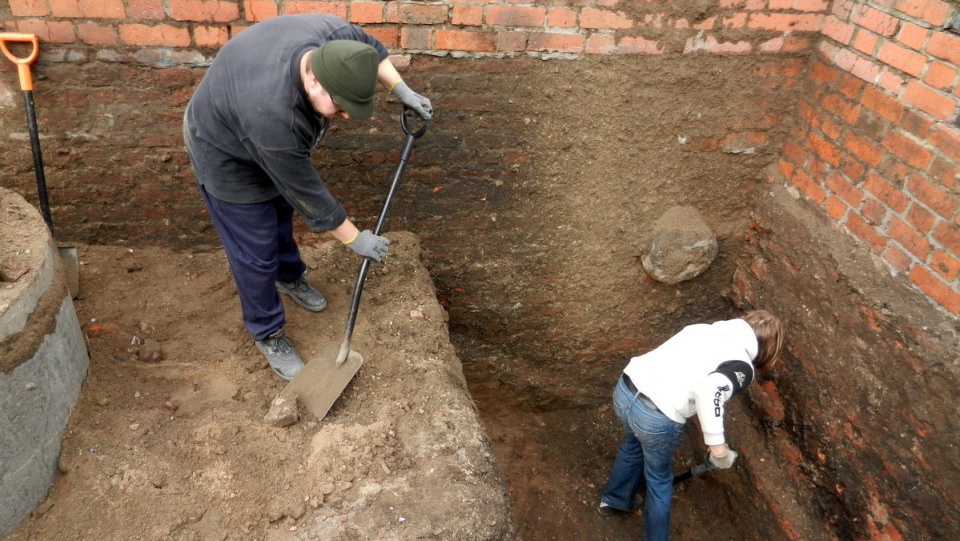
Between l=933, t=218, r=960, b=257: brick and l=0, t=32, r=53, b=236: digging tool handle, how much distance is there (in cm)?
367

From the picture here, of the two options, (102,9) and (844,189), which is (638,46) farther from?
(102,9)

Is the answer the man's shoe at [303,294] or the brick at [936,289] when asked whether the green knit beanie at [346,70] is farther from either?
the brick at [936,289]

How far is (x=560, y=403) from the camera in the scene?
176 inches

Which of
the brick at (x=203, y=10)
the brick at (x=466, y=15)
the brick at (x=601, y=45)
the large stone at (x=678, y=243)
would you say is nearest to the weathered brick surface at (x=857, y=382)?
the large stone at (x=678, y=243)

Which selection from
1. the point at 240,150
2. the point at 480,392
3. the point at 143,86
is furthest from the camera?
the point at 480,392

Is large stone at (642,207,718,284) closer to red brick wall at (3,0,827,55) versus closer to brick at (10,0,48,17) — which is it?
red brick wall at (3,0,827,55)

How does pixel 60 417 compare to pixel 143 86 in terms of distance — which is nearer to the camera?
pixel 60 417

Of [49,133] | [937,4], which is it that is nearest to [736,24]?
[937,4]

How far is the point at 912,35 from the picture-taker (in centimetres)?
274

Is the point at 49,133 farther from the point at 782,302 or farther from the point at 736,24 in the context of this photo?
the point at 782,302

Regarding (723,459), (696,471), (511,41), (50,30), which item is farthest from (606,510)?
(50,30)

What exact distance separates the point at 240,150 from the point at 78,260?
149 cm

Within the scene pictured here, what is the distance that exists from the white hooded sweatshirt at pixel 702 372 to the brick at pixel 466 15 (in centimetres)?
175

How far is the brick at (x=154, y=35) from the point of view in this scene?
2.68 metres
